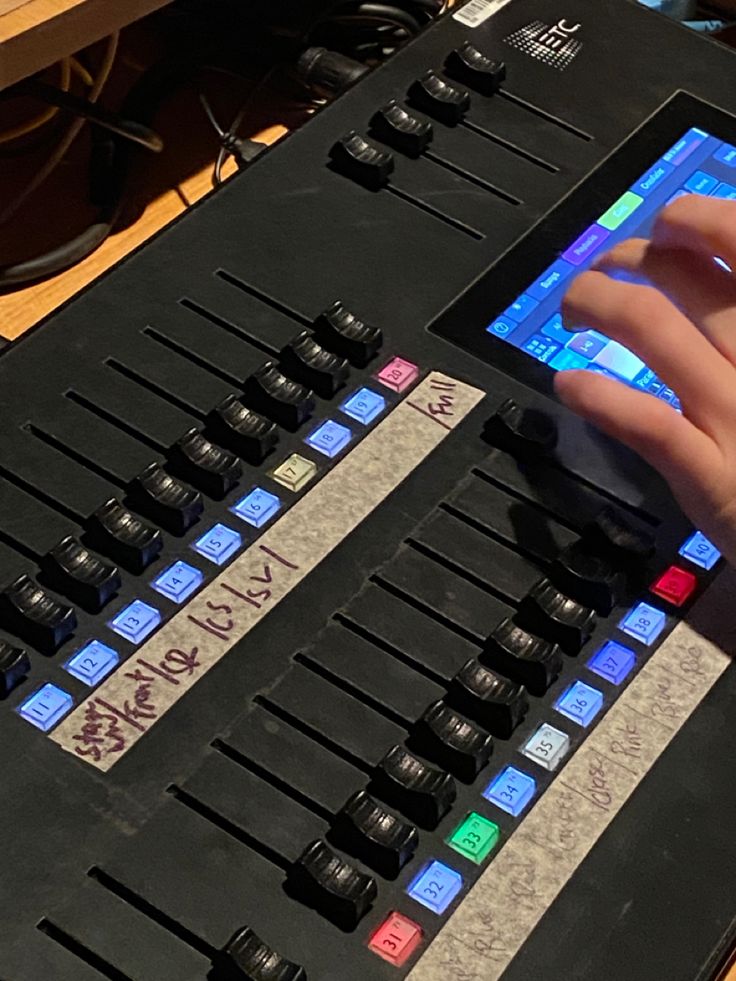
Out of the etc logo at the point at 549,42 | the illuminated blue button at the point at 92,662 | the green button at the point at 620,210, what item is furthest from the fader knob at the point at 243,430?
the etc logo at the point at 549,42

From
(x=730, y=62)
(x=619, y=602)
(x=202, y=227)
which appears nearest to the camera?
(x=619, y=602)

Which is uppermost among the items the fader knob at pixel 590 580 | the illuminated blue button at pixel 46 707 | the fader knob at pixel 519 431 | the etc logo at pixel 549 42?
the etc logo at pixel 549 42

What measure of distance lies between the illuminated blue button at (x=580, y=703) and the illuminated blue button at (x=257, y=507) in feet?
0.46

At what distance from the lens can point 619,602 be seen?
1.86ft

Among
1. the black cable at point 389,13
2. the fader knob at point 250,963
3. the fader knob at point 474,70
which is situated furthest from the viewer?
the black cable at point 389,13

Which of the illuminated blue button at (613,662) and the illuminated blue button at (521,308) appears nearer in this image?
the illuminated blue button at (613,662)

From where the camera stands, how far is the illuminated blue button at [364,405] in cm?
60

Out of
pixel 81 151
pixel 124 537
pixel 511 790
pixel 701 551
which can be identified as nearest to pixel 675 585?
pixel 701 551

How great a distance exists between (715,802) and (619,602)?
0.29ft

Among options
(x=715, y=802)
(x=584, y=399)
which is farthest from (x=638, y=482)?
(x=715, y=802)

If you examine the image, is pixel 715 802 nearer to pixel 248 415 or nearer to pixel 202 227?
pixel 248 415

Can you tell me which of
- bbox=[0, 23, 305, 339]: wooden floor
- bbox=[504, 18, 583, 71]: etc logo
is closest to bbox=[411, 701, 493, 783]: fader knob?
bbox=[0, 23, 305, 339]: wooden floor

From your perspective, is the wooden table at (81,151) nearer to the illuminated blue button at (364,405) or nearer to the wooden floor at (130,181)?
the wooden floor at (130,181)

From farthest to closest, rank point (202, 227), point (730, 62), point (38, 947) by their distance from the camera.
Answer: point (730, 62), point (202, 227), point (38, 947)
